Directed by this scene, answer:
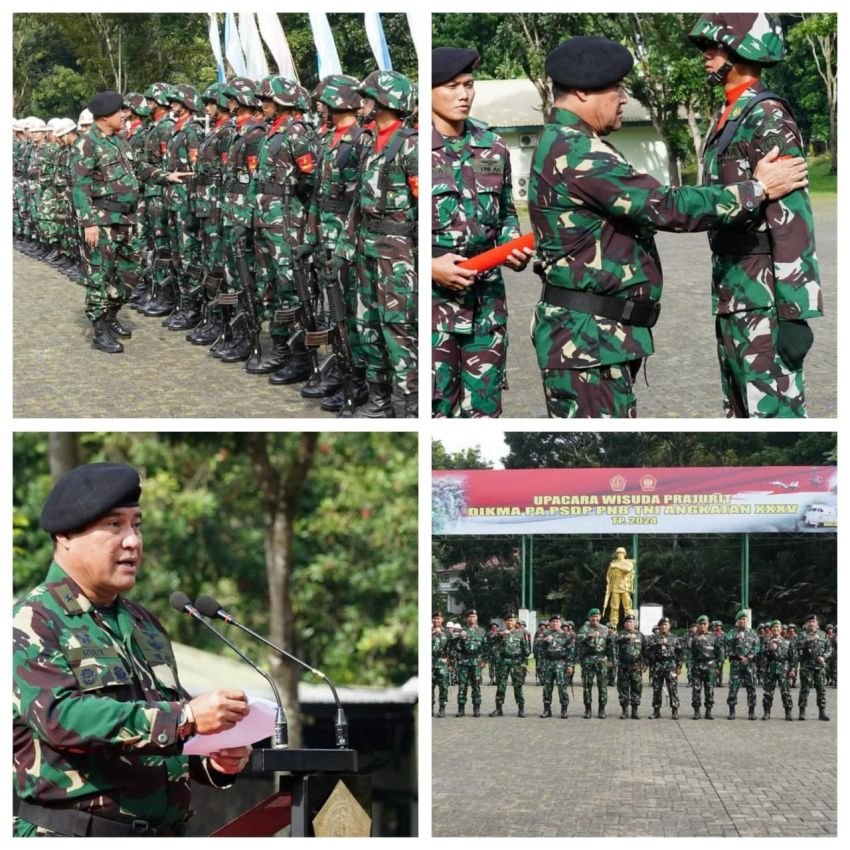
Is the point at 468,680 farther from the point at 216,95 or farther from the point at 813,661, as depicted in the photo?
the point at 216,95

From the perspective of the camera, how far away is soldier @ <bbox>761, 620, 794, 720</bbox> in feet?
20.8

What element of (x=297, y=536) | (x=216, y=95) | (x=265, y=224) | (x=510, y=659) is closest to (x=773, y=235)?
(x=510, y=659)

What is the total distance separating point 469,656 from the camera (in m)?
6.69

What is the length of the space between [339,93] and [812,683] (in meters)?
3.86

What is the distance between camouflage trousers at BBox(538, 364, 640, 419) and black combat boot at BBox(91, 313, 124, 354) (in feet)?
12.8

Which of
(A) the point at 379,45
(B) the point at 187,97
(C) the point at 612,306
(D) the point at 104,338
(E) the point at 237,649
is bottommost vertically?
(E) the point at 237,649

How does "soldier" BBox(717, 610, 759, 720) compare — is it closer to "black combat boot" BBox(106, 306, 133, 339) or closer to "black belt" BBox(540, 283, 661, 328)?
"black belt" BBox(540, 283, 661, 328)

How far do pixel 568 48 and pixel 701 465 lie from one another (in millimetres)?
1747

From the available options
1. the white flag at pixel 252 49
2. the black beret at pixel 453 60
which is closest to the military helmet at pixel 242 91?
the white flag at pixel 252 49

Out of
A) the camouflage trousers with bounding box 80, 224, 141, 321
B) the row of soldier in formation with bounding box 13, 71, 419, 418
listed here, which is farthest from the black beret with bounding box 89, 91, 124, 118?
the camouflage trousers with bounding box 80, 224, 141, 321

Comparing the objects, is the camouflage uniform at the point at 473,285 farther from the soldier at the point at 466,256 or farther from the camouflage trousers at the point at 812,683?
the camouflage trousers at the point at 812,683

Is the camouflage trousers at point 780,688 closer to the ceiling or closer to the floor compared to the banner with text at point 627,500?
closer to the floor

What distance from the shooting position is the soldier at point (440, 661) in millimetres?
6656

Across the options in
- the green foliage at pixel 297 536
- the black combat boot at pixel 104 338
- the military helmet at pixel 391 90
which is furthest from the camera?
the green foliage at pixel 297 536
